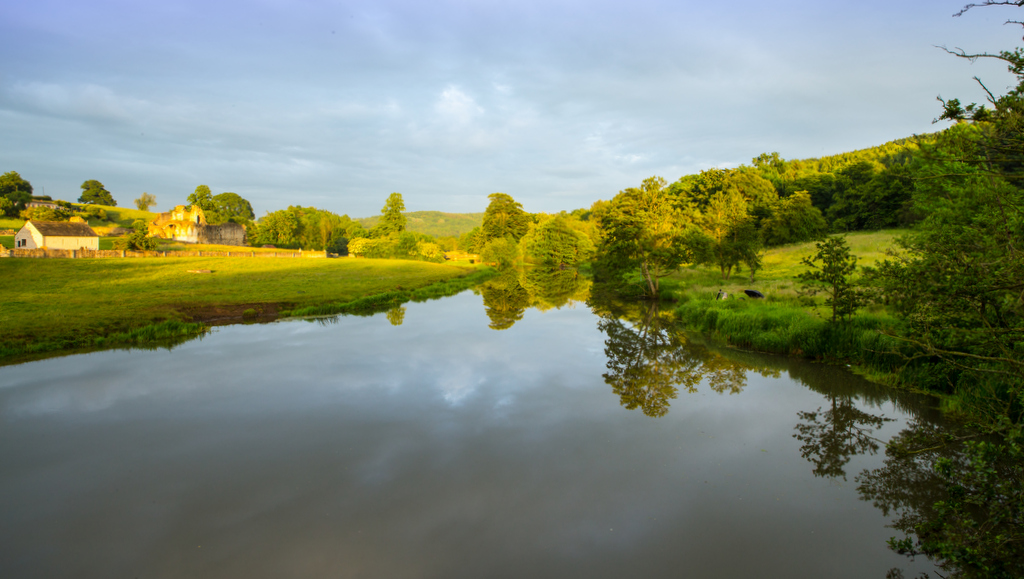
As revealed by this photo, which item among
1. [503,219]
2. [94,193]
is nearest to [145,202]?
[94,193]

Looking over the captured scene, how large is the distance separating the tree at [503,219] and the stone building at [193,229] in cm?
4218

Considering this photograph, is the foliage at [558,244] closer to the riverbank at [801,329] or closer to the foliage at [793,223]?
the foliage at [793,223]

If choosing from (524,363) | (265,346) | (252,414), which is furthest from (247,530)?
(265,346)

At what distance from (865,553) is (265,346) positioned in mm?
15601

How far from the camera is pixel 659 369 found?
13.1 m

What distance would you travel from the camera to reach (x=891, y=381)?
10945 millimetres

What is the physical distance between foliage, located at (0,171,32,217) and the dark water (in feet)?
271

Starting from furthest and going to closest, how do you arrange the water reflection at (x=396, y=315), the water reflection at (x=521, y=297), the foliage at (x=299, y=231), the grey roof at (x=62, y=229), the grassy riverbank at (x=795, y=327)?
the foliage at (x=299, y=231), the grey roof at (x=62, y=229), the water reflection at (x=521, y=297), the water reflection at (x=396, y=315), the grassy riverbank at (x=795, y=327)

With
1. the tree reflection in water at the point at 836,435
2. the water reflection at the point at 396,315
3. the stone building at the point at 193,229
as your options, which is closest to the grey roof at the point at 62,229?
the stone building at the point at 193,229

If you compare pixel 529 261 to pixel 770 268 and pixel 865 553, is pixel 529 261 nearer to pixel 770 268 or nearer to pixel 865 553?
pixel 770 268

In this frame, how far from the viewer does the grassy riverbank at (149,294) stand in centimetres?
1573

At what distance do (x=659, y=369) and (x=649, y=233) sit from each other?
1569 cm

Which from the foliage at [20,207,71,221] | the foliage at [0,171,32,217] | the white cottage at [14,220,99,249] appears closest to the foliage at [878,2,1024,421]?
the white cottage at [14,220,99,249]

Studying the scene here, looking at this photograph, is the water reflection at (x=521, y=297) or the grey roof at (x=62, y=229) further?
the grey roof at (x=62, y=229)
